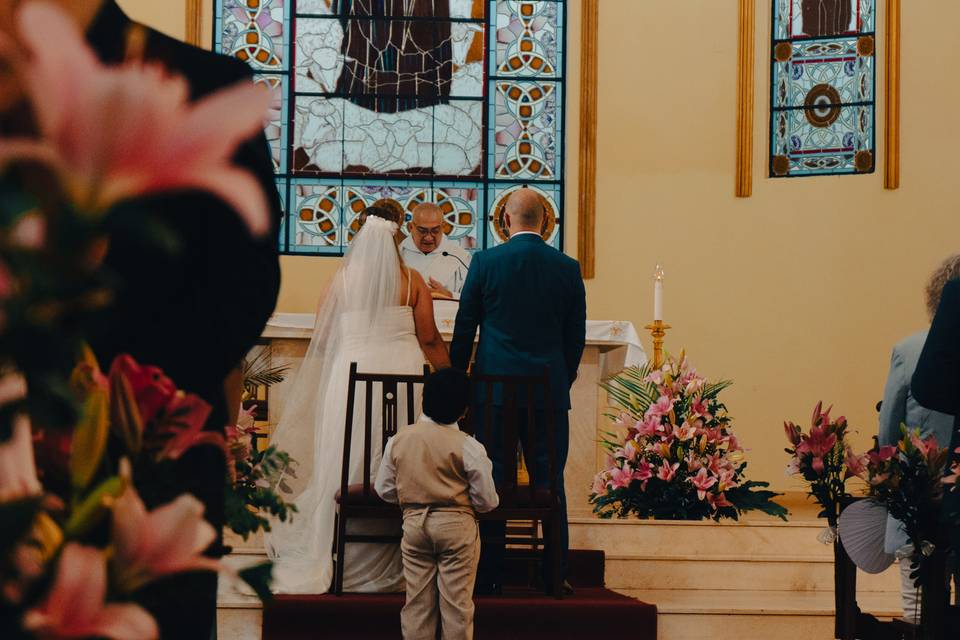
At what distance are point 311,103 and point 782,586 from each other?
642cm

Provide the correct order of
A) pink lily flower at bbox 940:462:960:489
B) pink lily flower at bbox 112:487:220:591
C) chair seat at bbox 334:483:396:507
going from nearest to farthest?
pink lily flower at bbox 112:487:220:591 → pink lily flower at bbox 940:462:960:489 → chair seat at bbox 334:483:396:507

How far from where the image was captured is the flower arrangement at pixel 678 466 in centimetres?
659

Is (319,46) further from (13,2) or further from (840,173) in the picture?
(13,2)

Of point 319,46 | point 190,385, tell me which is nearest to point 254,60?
point 319,46

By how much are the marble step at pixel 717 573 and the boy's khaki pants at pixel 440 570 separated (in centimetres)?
156

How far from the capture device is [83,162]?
476mm

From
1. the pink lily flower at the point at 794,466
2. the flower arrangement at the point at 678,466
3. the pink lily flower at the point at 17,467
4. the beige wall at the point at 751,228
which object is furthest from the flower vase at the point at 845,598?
the beige wall at the point at 751,228

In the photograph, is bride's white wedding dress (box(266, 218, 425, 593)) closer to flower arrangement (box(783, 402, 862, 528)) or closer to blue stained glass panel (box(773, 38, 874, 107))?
flower arrangement (box(783, 402, 862, 528))

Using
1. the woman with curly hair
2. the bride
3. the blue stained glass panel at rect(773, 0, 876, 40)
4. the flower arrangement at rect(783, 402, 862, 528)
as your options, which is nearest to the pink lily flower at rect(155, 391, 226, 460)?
the flower arrangement at rect(783, 402, 862, 528)

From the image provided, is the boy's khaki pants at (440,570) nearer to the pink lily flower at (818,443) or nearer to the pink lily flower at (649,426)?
the pink lily flower at (818,443)

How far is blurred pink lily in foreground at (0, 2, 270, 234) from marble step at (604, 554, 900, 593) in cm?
592

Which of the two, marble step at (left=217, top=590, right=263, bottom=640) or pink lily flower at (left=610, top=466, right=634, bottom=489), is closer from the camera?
marble step at (left=217, top=590, right=263, bottom=640)

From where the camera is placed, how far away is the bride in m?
5.91

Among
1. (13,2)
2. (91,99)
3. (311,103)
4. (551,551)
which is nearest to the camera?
(91,99)
